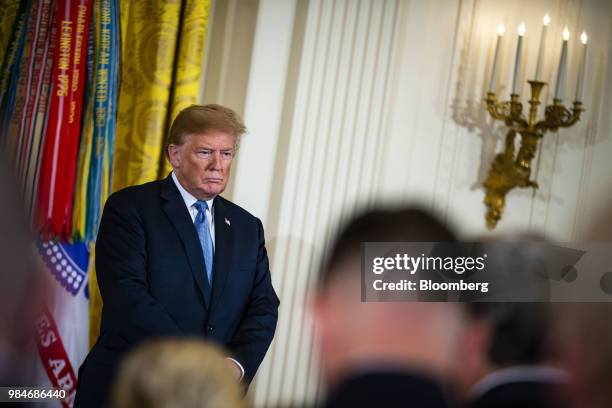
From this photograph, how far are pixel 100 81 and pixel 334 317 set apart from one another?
2.59 meters

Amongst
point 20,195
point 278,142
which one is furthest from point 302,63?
point 20,195

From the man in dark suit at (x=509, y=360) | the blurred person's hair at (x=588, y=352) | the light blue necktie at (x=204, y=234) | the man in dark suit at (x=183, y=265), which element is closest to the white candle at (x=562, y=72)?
the man in dark suit at (x=183, y=265)

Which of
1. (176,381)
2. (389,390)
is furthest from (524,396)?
(176,381)

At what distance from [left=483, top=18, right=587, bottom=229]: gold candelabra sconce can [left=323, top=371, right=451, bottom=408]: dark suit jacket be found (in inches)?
124

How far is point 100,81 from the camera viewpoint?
3455 mm

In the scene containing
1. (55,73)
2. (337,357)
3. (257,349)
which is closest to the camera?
(337,357)

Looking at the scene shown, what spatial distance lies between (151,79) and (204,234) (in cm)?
99

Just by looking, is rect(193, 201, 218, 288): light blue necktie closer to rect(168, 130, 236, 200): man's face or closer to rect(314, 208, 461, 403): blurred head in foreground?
rect(168, 130, 236, 200): man's face

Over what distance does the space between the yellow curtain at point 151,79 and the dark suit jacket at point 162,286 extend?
735 mm

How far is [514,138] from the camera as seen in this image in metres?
4.16

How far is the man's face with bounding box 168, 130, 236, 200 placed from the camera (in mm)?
2758

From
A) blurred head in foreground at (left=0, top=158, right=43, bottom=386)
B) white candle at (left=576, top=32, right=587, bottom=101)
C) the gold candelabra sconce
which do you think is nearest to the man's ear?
blurred head in foreground at (left=0, top=158, right=43, bottom=386)

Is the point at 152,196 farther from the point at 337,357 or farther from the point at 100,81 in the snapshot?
the point at 337,357

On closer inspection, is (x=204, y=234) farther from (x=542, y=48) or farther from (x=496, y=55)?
(x=542, y=48)
